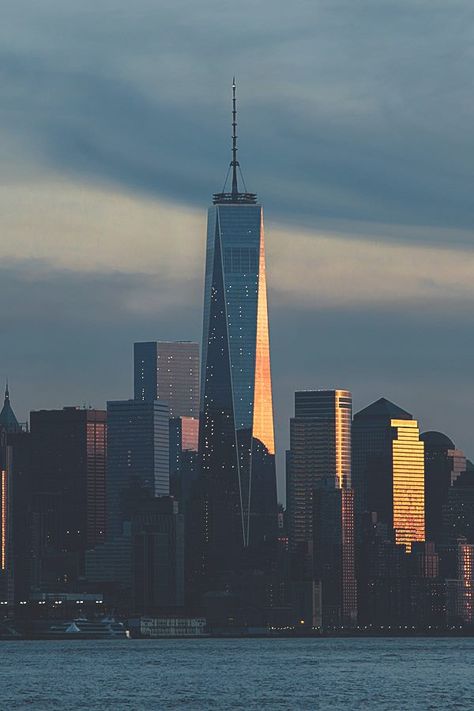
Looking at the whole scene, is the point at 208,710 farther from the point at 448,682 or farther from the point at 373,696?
the point at 448,682

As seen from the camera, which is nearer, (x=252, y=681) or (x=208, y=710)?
(x=208, y=710)

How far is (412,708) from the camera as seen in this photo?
158625 mm

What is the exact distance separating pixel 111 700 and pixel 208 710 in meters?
14.2

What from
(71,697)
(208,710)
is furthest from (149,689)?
(208,710)

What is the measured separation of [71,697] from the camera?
568ft

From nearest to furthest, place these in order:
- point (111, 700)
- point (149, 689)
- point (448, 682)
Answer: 1. point (111, 700)
2. point (149, 689)
3. point (448, 682)

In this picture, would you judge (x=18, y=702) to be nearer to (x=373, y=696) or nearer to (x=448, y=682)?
(x=373, y=696)

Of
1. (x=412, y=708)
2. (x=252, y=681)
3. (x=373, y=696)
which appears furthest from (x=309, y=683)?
(x=412, y=708)

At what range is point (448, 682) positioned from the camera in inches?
7825

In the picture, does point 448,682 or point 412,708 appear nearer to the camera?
point 412,708

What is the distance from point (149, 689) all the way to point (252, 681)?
1751cm

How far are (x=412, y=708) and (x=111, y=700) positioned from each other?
86.3 feet

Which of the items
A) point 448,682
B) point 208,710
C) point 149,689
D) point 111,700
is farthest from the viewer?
point 448,682

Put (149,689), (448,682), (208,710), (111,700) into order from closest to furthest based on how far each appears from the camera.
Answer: (208,710) → (111,700) → (149,689) → (448,682)
